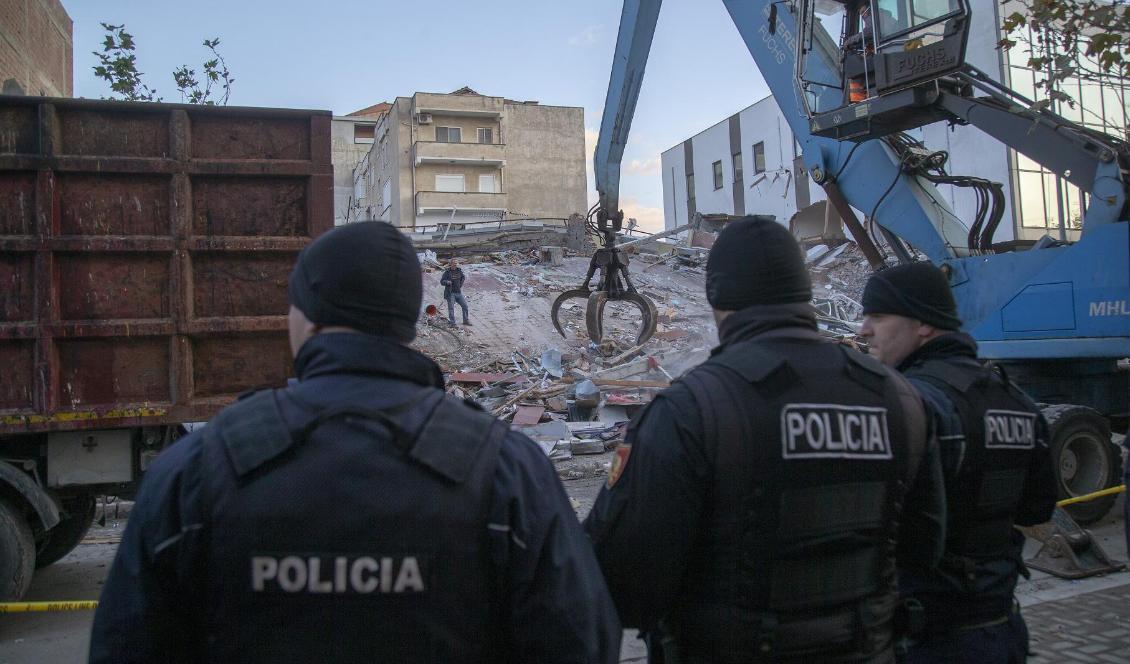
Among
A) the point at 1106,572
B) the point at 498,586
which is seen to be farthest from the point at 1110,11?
the point at 498,586

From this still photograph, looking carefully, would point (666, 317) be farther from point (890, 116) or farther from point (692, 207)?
point (692, 207)

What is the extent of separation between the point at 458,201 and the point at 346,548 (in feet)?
162

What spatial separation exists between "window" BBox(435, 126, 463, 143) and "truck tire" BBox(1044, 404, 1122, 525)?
47.0m

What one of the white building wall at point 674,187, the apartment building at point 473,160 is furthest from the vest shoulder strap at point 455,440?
the apartment building at point 473,160

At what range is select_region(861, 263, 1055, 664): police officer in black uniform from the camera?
244cm

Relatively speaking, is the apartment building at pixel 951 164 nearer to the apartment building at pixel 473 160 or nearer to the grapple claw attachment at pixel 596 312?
the grapple claw attachment at pixel 596 312

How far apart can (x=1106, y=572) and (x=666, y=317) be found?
15.4 m

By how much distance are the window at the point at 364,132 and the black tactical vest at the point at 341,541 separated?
6467 cm

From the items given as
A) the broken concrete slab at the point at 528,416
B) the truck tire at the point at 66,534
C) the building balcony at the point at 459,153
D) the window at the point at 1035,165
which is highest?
the building balcony at the point at 459,153

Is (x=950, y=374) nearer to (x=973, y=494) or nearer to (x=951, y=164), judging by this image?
(x=973, y=494)

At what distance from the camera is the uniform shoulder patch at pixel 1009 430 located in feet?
8.33

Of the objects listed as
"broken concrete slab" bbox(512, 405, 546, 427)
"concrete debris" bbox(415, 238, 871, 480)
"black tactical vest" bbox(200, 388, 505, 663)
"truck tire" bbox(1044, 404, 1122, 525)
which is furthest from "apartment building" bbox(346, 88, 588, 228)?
"black tactical vest" bbox(200, 388, 505, 663)

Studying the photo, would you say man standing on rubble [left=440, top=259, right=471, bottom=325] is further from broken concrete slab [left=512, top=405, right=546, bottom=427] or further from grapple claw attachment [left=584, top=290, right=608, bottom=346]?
grapple claw attachment [left=584, top=290, right=608, bottom=346]

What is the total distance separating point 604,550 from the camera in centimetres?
197
